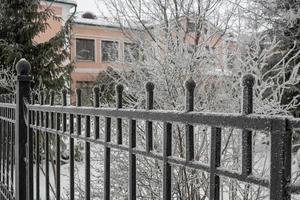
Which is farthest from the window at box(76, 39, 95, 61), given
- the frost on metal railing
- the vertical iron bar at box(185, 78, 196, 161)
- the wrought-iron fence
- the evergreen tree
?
the vertical iron bar at box(185, 78, 196, 161)

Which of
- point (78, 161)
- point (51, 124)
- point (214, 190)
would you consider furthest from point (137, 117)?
point (78, 161)

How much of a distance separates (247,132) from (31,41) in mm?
10842

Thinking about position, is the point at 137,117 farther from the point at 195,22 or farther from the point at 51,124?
the point at 195,22

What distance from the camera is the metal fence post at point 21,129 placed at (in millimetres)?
2646

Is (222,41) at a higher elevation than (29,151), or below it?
higher

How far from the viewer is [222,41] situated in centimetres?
704

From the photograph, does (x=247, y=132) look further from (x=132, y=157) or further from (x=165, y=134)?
(x=132, y=157)

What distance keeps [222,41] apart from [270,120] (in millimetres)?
6334

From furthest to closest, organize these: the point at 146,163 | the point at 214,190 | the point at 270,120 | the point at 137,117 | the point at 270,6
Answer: the point at 270,6
the point at 146,163
the point at 137,117
the point at 214,190
the point at 270,120

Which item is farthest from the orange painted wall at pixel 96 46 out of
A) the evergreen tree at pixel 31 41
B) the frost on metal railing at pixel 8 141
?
the frost on metal railing at pixel 8 141

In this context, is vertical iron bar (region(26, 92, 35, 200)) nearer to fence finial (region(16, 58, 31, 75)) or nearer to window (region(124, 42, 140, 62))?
fence finial (region(16, 58, 31, 75))

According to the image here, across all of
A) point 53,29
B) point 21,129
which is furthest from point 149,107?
point 53,29

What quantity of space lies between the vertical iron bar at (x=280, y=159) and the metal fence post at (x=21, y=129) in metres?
2.06

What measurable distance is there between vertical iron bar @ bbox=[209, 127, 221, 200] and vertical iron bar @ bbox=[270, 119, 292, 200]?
8.5 inches
